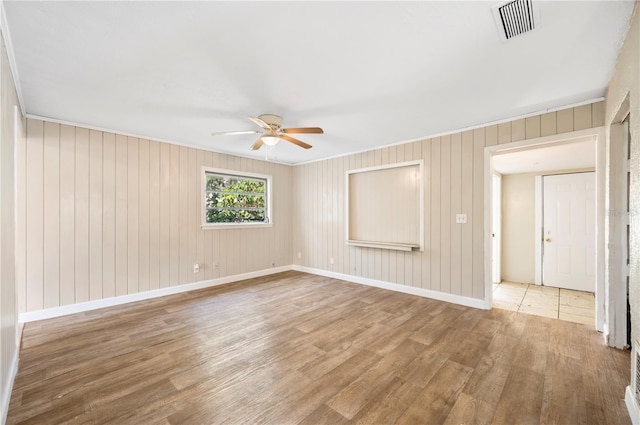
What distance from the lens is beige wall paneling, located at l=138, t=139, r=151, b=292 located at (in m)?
4.04

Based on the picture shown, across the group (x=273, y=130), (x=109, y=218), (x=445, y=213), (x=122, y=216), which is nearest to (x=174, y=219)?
(x=122, y=216)

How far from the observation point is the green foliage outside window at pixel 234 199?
4.95 metres

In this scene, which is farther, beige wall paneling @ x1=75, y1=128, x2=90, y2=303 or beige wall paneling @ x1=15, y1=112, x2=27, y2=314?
beige wall paneling @ x1=75, y1=128, x2=90, y2=303

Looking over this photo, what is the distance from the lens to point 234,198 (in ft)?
17.4

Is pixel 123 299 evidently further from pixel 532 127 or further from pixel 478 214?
pixel 532 127

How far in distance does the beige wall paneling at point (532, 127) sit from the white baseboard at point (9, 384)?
5.28 metres

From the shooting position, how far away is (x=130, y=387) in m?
1.97

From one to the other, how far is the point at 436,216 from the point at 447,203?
26 cm

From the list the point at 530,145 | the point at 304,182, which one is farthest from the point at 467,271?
the point at 304,182

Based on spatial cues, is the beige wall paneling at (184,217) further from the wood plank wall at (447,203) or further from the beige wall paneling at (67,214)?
the wood plank wall at (447,203)

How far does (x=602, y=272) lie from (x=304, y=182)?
486 centimetres

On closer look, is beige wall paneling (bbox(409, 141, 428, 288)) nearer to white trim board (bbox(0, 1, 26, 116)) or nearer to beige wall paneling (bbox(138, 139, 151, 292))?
beige wall paneling (bbox(138, 139, 151, 292))

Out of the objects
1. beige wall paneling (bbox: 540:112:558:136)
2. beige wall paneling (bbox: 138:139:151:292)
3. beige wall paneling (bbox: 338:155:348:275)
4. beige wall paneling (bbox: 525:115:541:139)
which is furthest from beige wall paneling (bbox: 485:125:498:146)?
beige wall paneling (bbox: 138:139:151:292)

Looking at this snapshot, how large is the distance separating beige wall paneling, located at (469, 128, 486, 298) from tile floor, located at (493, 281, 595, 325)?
54 cm
